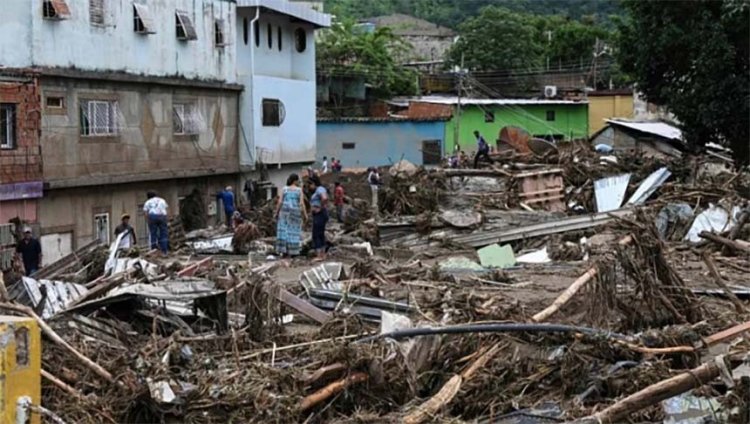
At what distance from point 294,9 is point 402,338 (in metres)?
22.2

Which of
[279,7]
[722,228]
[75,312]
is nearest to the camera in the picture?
[75,312]

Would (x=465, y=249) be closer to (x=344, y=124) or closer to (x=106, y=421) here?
(x=106, y=421)

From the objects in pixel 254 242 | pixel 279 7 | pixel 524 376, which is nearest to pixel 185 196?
pixel 279 7

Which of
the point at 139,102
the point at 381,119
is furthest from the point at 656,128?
the point at 139,102

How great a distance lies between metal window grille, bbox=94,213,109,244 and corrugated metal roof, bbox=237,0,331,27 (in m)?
7.81

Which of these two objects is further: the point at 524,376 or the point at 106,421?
the point at 524,376

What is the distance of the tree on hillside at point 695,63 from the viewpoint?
25266mm

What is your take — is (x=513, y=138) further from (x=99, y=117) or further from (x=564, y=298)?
(x=564, y=298)

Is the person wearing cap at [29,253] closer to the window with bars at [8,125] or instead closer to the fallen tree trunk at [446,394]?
the window with bars at [8,125]

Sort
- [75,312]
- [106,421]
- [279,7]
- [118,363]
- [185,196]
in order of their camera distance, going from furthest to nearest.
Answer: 1. [279,7]
2. [185,196]
3. [75,312]
4. [118,363]
5. [106,421]

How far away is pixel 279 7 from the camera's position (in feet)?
92.3

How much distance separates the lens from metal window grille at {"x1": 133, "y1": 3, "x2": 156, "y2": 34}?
22578mm

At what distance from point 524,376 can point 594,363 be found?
57cm

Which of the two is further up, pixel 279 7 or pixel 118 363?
pixel 279 7
